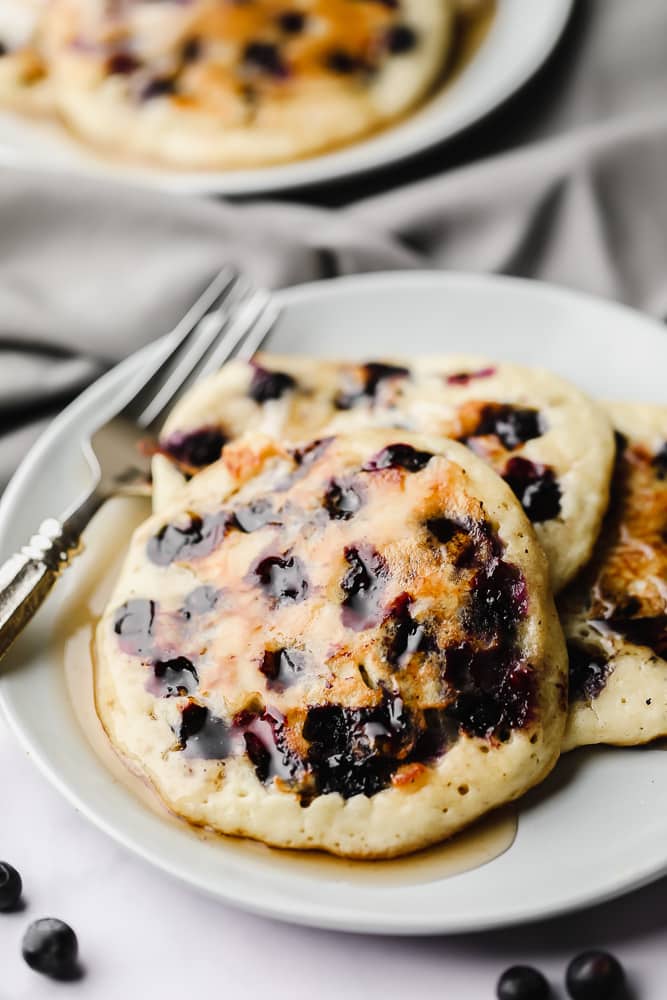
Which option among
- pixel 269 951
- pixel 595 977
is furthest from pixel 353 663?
pixel 595 977

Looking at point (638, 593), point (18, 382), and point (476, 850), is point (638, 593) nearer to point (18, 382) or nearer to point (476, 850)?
point (476, 850)

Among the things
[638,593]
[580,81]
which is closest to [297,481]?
[638,593]

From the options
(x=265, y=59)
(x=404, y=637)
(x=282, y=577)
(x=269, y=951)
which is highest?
(x=265, y=59)

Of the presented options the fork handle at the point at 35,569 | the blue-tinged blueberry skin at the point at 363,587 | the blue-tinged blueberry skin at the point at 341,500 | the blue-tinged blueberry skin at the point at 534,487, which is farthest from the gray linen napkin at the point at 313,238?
the blue-tinged blueberry skin at the point at 363,587

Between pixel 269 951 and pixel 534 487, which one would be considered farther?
pixel 534 487

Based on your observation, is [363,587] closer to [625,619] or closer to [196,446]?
[625,619]

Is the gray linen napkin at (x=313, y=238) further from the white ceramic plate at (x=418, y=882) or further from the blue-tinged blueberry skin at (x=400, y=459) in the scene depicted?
the blue-tinged blueberry skin at (x=400, y=459)

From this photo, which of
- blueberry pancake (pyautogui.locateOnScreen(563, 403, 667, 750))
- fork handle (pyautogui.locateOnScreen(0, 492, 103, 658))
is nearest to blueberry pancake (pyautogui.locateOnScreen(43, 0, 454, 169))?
fork handle (pyautogui.locateOnScreen(0, 492, 103, 658))
